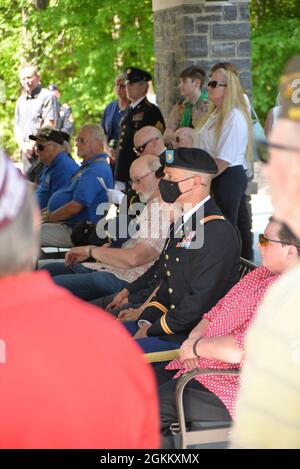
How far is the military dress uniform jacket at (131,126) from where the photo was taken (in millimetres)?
8602

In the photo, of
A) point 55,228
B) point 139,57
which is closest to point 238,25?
point 55,228

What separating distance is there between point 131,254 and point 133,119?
3.33 meters

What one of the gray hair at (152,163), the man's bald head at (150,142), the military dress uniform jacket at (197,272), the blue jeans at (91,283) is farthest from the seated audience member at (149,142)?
the military dress uniform jacket at (197,272)

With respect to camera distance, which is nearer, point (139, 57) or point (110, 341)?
point (110, 341)

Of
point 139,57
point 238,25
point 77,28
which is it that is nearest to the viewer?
point 238,25

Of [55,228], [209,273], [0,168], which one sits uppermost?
[0,168]

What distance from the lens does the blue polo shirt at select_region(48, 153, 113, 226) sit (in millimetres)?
7406

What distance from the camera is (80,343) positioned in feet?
5.34

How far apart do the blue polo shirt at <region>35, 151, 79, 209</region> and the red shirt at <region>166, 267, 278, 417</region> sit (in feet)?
14.4

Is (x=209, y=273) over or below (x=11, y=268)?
below

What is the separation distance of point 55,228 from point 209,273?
3.54 meters

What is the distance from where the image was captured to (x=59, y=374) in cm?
161

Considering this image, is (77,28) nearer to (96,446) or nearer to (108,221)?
(108,221)

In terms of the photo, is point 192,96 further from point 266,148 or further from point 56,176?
point 266,148
